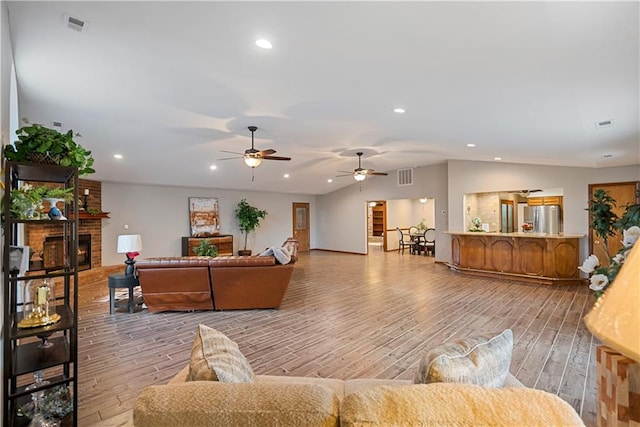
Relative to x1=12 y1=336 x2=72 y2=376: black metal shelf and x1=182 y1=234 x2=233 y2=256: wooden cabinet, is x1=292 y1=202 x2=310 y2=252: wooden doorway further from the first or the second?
x1=12 y1=336 x2=72 y2=376: black metal shelf

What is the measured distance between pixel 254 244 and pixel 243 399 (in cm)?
1042

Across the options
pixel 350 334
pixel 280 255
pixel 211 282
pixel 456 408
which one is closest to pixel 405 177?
pixel 280 255

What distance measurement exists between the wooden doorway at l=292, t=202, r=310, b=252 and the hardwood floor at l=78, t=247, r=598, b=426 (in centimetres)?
602

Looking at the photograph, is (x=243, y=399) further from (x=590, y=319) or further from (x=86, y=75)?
(x=86, y=75)

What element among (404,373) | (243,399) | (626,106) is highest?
(626,106)

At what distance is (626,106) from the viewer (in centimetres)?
306

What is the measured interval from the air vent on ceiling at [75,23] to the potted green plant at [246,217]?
8392 mm

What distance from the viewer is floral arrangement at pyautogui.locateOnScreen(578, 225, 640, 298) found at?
210 cm

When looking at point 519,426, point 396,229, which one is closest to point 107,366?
point 519,426

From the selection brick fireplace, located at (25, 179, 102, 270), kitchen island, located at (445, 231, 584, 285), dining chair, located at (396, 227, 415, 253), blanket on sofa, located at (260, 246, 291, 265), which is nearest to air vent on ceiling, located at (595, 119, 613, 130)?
kitchen island, located at (445, 231, 584, 285)

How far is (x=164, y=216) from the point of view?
9117 mm

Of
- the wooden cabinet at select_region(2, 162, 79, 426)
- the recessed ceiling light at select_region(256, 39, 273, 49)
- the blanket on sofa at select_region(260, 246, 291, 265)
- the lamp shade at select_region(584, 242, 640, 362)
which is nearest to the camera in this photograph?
the lamp shade at select_region(584, 242, 640, 362)

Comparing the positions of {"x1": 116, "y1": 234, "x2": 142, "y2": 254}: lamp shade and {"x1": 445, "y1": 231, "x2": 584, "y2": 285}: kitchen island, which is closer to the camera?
{"x1": 116, "y1": 234, "x2": 142, "y2": 254}: lamp shade

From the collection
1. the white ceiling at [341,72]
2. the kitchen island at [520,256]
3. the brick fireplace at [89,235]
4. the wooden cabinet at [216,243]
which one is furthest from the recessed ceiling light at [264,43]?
the wooden cabinet at [216,243]
